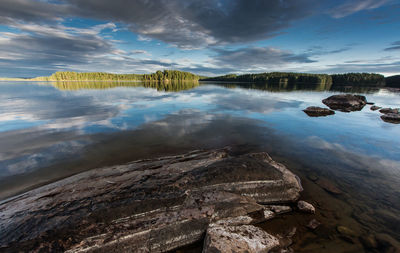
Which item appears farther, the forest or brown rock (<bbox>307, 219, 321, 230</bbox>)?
the forest

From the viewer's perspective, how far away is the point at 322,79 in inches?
6230

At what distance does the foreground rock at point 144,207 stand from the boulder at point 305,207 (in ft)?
1.25

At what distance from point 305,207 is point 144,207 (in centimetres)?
561

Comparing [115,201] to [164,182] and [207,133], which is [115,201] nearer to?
[164,182]

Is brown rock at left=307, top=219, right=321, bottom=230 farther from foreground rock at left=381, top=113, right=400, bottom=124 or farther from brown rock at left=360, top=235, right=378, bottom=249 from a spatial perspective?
foreground rock at left=381, top=113, right=400, bottom=124

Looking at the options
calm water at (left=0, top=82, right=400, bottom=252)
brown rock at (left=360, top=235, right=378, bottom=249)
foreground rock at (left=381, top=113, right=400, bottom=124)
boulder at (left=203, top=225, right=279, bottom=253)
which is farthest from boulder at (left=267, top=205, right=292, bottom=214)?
foreground rock at (left=381, top=113, right=400, bottom=124)

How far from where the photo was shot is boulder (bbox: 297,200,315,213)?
18.0 feet

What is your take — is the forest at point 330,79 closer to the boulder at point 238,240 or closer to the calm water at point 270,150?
the calm water at point 270,150

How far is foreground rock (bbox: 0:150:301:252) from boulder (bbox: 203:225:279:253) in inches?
3.1

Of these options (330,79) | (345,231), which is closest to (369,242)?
(345,231)

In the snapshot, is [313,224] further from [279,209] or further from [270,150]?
[270,150]

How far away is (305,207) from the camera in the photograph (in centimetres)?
554

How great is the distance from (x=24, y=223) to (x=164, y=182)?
11.8 feet

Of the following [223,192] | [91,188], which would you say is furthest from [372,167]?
[91,188]
